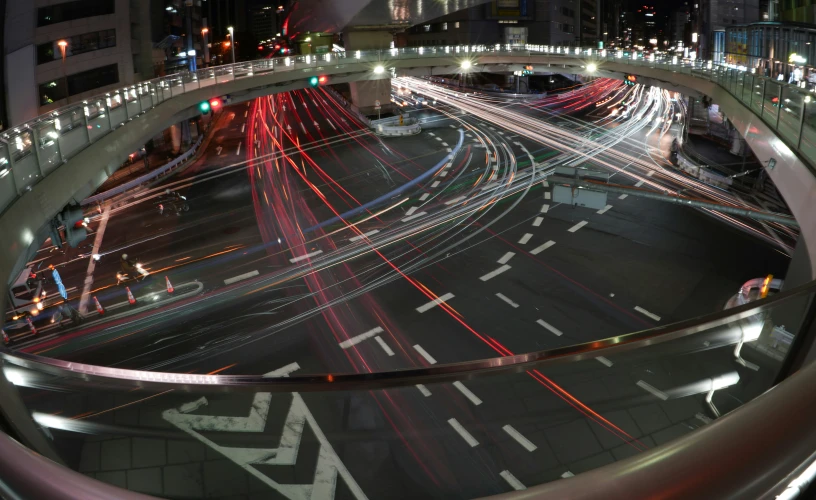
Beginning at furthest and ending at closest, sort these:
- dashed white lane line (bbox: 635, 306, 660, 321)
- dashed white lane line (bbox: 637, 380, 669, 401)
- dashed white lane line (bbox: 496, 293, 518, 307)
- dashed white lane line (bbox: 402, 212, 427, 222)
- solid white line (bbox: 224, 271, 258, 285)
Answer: dashed white lane line (bbox: 402, 212, 427, 222) → solid white line (bbox: 224, 271, 258, 285) → dashed white lane line (bbox: 496, 293, 518, 307) → dashed white lane line (bbox: 635, 306, 660, 321) → dashed white lane line (bbox: 637, 380, 669, 401)

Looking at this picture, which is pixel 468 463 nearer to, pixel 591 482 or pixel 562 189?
pixel 591 482

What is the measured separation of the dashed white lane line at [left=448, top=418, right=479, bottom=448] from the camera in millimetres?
3660

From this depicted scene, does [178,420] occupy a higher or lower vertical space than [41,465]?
lower

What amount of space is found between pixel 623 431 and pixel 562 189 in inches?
453

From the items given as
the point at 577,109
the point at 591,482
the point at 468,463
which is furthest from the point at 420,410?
the point at 577,109

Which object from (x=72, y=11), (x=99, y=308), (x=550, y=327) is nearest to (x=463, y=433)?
(x=550, y=327)

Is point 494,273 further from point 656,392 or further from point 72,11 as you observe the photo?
point 72,11

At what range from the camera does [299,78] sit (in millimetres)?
33281

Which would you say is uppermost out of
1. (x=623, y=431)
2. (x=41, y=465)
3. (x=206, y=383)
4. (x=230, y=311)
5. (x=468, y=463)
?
(x=41, y=465)

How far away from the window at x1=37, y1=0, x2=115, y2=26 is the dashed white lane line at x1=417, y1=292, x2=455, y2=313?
27554 millimetres

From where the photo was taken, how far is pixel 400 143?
35094 mm

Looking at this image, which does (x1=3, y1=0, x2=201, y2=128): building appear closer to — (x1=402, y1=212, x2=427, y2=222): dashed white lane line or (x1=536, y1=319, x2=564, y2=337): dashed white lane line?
(x1=402, y1=212, x2=427, y2=222): dashed white lane line

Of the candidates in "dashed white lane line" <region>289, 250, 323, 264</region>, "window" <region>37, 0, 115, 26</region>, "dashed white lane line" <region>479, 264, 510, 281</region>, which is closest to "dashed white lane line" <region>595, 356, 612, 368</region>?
"dashed white lane line" <region>479, 264, 510, 281</region>

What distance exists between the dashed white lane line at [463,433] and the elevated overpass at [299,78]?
0.74 meters
